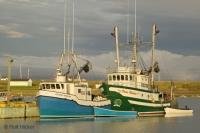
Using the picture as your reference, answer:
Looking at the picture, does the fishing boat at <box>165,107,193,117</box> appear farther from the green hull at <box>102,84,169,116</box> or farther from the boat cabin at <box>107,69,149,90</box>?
the boat cabin at <box>107,69,149,90</box>

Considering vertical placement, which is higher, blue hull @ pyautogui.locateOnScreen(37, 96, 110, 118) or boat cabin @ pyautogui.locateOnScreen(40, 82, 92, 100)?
boat cabin @ pyautogui.locateOnScreen(40, 82, 92, 100)

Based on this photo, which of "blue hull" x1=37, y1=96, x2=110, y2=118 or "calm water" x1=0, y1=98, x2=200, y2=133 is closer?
"calm water" x1=0, y1=98, x2=200, y2=133

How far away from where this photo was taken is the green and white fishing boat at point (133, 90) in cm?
8318

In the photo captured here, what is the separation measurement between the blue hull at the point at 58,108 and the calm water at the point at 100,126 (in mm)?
1289

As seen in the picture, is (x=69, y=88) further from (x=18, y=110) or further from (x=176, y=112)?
(x=176, y=112)

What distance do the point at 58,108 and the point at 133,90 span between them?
43.4 feet

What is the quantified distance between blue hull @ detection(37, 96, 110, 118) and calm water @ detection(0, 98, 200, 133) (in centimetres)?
129

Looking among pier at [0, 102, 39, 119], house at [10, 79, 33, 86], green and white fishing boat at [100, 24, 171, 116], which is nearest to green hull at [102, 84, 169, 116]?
green and white fishing boat at [100, 24, 171, 116]

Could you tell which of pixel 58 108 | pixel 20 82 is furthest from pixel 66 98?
pixel 20 82

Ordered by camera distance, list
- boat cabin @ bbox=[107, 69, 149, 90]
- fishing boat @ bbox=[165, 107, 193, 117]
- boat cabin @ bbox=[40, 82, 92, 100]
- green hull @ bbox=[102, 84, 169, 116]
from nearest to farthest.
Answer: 1. boat cabin @ bbox=[40, 82, 92, 100]
2. green hull @ bbox=[102, 84, 169, 116]
3. boat cabin @ bbox=[107, 69, 149, 90]
4. fishing boat @ bbox=[165, 107, 193, 117]

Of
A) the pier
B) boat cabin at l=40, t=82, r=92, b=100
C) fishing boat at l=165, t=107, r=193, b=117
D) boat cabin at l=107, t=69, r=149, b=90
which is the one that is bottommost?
fishing boat at l=165, t=107, r=193, b=117

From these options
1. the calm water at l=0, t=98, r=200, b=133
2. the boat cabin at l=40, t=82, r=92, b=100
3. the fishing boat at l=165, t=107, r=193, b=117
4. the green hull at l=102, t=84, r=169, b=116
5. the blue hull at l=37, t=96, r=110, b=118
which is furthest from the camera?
the fishing boat at l=165, t=107, r=193, b=117

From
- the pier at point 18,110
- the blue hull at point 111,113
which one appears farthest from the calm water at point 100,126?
the blue hull at point 111,113

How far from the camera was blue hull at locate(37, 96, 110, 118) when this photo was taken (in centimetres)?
7600
